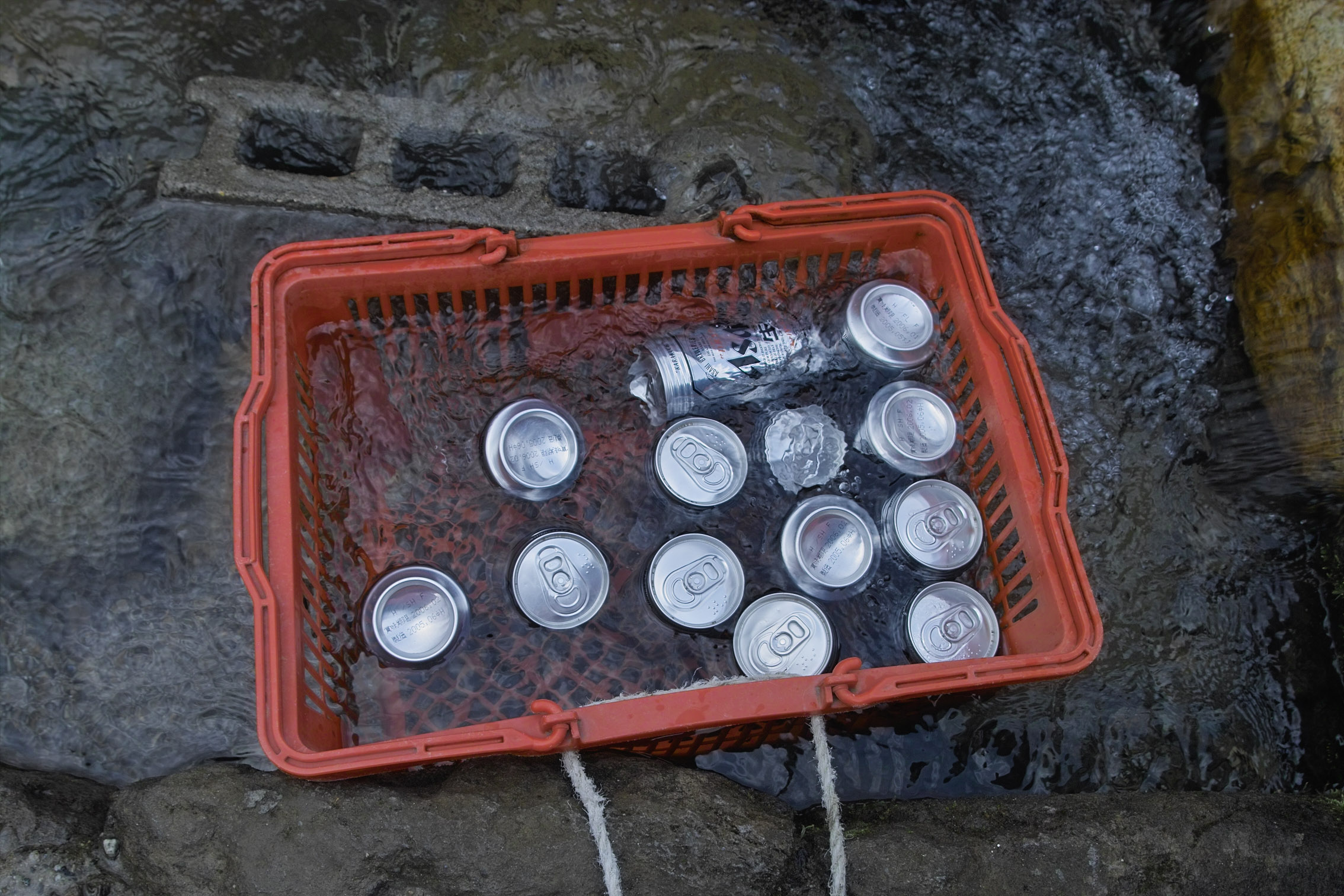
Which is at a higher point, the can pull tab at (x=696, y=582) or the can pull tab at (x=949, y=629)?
the can pull tab at (x=696, y=582)

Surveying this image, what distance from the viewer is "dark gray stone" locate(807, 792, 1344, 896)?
197cm

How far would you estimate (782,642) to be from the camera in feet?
7.38

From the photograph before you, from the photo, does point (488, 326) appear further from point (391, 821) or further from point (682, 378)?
point (391, 821)

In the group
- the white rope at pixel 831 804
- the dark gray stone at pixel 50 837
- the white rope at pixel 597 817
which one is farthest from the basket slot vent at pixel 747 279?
the dark gray stone at pixel 50 837

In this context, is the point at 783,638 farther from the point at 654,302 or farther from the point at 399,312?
the point at 399,312

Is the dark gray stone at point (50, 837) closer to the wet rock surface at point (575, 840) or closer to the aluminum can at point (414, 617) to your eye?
the wet rock surface at point (575, 840)

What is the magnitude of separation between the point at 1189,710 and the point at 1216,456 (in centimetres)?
76

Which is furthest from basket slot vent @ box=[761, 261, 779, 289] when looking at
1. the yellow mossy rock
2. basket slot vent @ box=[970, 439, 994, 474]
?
the yellow mossy rock

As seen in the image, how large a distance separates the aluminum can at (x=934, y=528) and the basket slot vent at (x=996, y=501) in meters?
0.04

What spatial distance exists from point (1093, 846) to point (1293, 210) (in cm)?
187

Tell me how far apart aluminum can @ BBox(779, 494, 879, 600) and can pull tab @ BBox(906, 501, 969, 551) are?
10 cm

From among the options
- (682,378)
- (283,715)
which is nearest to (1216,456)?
(682,378)

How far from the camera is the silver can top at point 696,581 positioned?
7.39ft

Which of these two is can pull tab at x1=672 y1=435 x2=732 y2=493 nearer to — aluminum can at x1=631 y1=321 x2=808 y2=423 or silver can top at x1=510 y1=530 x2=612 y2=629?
aluminum can at x1=631 y1=321 x2=808 y2=423
